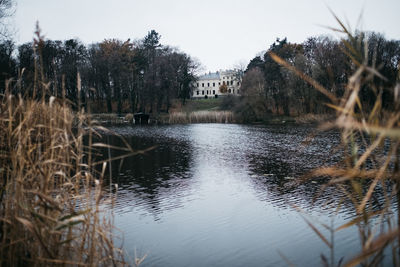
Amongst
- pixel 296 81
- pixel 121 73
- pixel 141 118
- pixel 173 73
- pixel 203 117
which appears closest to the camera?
pixel 296 81

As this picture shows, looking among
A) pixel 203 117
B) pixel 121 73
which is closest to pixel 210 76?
pixel 121 73

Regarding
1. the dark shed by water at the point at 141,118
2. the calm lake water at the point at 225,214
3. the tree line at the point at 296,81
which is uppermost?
the tree line at the point at 296,81

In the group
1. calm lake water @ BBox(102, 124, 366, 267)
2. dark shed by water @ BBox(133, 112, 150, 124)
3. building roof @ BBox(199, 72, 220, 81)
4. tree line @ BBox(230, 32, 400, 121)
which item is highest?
building roof @ BBox(199, 72, 220, 81)

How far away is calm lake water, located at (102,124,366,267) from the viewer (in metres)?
3.94

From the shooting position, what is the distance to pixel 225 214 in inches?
215

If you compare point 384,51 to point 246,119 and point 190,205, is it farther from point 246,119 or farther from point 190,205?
point 190,205

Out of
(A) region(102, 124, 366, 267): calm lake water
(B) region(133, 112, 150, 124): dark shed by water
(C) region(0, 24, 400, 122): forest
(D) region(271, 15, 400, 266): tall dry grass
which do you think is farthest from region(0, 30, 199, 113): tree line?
(D) region(271, 15, 400, 266): tall dry grass

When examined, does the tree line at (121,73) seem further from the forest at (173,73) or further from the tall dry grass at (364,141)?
the tall dry grass at (364,141)

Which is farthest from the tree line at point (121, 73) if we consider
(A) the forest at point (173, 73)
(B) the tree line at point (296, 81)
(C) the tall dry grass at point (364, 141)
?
(C) the tall dry grass at point (364, 141)

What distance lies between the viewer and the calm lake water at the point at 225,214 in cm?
394

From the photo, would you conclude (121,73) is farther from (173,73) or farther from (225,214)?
(225,214)

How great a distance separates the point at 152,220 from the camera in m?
5.16

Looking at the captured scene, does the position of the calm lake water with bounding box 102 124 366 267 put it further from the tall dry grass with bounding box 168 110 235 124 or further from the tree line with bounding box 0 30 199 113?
the tree line with bounding box 0 30 199 113

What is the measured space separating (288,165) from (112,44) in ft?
166
